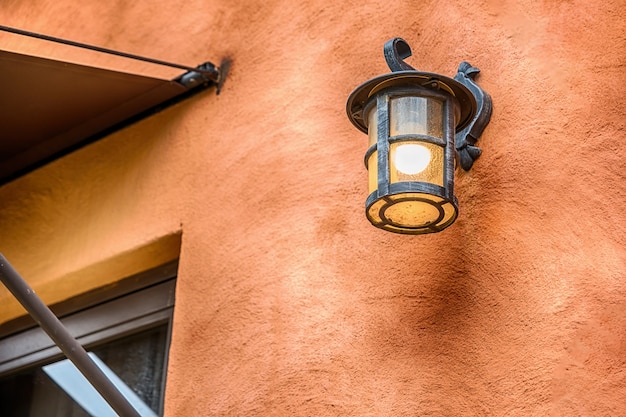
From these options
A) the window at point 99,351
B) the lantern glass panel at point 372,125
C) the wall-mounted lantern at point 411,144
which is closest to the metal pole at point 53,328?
the window at point 99,351

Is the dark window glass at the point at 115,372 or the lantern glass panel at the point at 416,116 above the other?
the dark window glass at the point at 115,372

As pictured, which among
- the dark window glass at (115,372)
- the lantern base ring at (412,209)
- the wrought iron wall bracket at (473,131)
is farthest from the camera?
the dark window glass at (115,372)

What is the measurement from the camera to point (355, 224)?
3.82m

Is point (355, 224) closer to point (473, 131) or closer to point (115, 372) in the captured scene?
point (473, 131)

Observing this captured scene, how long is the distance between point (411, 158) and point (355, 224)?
74cm

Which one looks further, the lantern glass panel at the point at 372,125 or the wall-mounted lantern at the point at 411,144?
the lantern glass panel at the point at 372,125

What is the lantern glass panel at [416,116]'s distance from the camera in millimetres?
3152

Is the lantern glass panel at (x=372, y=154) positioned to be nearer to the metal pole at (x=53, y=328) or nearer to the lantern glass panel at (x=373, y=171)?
the lantern glass panel at (x=373, y=171)

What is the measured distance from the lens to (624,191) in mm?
3197

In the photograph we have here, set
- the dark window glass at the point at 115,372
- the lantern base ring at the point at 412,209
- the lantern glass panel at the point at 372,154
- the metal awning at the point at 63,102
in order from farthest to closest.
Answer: the dark window glass at the point at 115,372 → the metal awning at the point at 63,102 → the lantern glass panel at the point at 372,154 → the lantern base ring at the point at 412,209

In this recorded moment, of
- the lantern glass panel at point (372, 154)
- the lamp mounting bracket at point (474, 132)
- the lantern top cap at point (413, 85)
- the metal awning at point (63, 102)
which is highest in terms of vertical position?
the metal awning at point (63, 102)

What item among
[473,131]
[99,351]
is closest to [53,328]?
[99,351]

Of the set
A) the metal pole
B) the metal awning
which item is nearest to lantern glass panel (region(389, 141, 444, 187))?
the metal pole

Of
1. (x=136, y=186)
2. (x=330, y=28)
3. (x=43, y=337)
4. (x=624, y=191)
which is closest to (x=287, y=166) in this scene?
(x=330, y=28)
